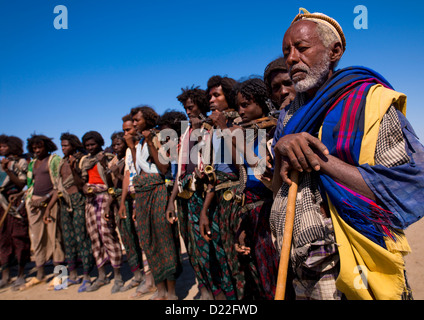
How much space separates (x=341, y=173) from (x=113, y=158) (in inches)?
234

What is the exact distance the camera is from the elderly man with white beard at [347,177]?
1.33 metres

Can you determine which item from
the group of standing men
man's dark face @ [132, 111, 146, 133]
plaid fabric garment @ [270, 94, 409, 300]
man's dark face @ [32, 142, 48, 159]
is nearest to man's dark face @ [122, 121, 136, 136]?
the group of standing men

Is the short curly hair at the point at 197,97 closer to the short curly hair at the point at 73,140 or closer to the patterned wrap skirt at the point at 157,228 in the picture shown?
the patterned wrap skirt at the point at 157,228

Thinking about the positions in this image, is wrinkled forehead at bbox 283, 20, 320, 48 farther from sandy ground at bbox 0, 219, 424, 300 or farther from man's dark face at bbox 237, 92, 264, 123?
sandy ground at bbox 0, 219, 424, 300

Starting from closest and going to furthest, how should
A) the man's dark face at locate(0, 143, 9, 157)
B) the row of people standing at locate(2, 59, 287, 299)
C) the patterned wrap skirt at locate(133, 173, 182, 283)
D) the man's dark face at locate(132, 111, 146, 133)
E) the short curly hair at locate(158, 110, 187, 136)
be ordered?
the row of people standing at locate(2, 59, 287, 299) < the patterned wrap skirt at locate(133, 173, 182, 283) < the short curly hair at locate(158, 110, 187, 136) < the man's dark face at locate(132, 111, 146, 133) < the man's dark face at locate(0, 143, 9, 157)

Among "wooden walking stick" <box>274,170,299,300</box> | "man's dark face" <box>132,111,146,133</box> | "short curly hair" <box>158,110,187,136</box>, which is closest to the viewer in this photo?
"wooden walking stick" <box>274,170,299,300</box>

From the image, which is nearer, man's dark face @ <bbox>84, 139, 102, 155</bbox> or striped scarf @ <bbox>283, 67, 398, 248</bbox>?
striped scarf @ <bbox>283, 67, 398, 248</bbox>

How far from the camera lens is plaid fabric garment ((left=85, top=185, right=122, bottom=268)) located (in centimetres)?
595

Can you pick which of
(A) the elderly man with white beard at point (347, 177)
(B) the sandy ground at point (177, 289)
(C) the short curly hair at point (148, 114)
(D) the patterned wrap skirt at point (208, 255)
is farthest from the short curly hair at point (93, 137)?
(A) the elderly man with white beard at point (347, 177)

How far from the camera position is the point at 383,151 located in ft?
4.60

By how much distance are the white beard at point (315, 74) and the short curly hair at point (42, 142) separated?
7.03 meters

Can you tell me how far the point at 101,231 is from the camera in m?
6.02

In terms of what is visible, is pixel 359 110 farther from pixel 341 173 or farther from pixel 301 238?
pixel 301 238
